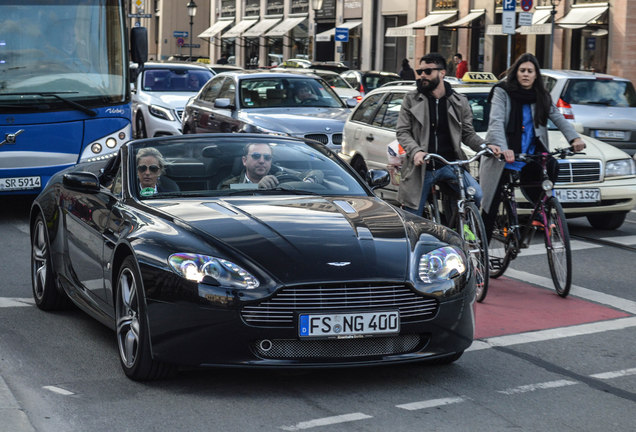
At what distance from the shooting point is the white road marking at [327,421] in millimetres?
5230

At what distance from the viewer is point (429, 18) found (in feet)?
153

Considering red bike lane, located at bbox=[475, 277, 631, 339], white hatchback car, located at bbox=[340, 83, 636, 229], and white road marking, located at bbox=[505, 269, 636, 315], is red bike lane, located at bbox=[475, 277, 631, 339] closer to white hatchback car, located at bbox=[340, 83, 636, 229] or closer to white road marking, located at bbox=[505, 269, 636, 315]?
white road marking, located at bbox=[505, 269, 636, 315]

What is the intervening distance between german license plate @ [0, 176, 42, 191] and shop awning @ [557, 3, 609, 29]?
2581 cm

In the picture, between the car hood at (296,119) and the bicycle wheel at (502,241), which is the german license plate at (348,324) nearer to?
the bicycle wheel at (502,241)

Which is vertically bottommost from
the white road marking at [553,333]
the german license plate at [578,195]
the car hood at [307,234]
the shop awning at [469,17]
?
the white road marking at [553,333]

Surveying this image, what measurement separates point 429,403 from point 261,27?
6068cm

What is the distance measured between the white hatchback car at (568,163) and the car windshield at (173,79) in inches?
379

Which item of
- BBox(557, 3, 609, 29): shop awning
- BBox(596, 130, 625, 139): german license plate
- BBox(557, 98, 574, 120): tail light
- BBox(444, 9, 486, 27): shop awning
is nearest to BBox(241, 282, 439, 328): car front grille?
BBox(557, 98, 574, 120): tail light

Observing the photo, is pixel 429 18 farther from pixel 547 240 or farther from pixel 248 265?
pixel 248 265

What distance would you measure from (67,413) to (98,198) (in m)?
2.07

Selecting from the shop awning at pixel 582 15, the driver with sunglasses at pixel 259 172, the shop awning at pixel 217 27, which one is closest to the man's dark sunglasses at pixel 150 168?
the driver with sunglasses at pixel 259 172

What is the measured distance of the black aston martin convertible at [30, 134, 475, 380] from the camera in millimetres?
5648

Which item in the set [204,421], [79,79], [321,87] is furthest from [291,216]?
[321,87]

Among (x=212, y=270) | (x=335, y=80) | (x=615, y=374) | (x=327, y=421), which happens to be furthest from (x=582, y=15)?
(x=327, y=421)
